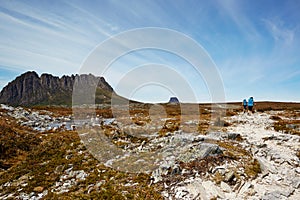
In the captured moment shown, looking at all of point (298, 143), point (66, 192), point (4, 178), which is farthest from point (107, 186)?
point (298, 143)

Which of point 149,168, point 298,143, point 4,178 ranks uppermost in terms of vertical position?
point 298,143

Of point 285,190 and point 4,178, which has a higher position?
point 285,190

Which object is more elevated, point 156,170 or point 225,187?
point 156,170

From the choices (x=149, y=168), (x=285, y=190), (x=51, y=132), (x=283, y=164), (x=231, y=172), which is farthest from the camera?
(x=51, y=132)

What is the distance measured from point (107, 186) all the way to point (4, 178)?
7404 millimetres

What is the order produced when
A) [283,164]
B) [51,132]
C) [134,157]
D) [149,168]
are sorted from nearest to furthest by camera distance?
[283,164] < [149,168] < [134,157] < [51,132]

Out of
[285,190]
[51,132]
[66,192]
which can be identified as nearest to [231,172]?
[285,190]

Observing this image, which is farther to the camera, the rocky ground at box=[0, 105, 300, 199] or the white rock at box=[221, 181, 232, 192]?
the rocky ground at box=[0, 105, 300, 199]

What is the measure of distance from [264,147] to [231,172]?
20.5 feet

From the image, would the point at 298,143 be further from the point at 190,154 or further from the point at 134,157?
the point at 134,157

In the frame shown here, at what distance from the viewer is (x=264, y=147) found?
48.4 ft

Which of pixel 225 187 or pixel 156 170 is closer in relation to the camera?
pixel 225 187

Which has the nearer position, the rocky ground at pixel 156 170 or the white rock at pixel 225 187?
the white rock at pixel 225 187

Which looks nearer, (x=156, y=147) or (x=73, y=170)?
(x=73, y=170)
